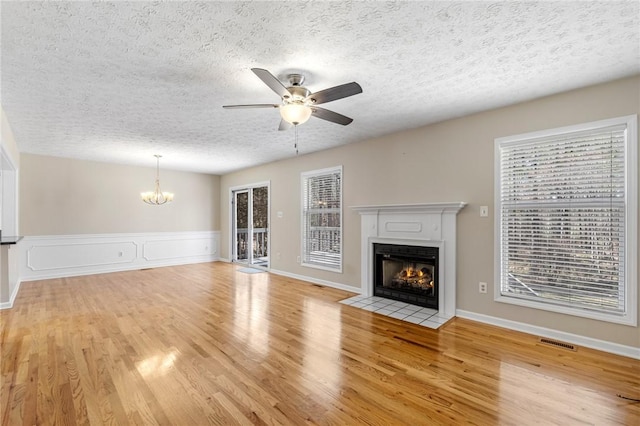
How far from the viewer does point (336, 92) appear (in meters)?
2.28

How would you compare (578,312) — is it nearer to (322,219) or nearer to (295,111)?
(295,111)

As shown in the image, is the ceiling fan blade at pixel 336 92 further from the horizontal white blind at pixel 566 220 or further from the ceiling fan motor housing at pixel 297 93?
the horizontal white blind at pixel 566 220

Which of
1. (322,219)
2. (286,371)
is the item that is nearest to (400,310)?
(286,371)

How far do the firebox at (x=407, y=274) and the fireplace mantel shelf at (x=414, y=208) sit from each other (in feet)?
1.69

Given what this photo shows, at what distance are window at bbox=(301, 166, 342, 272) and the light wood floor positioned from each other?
5.14 feet

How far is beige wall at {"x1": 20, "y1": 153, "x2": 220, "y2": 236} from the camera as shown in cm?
566

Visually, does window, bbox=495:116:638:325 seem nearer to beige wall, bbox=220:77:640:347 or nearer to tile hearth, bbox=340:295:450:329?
beige wall, bbox=220:77:640:347

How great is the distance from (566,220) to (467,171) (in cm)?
111

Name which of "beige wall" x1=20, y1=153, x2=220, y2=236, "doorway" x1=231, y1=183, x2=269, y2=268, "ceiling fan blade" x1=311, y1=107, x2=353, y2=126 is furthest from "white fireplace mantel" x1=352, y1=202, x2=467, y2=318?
"beige wall" x1=20, y1=153, x2=220, y2=236

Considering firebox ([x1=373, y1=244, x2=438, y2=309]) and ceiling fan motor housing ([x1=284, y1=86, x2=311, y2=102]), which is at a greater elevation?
ceiling fan motor housing ([x1=284, y1=86, x2=311, y2=102])

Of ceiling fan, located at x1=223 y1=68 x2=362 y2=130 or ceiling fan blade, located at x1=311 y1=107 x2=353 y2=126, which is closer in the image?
ceiling fan, located at x1=223 y1=68 x2=362 y2=130

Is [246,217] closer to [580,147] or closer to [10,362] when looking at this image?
[10,362]

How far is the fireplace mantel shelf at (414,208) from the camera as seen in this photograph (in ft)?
12.0

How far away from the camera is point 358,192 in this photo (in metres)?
4.92
